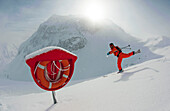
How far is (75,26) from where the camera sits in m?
44.0

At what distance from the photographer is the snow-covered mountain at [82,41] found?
98.7 feet

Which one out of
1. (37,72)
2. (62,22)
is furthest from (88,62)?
(37,72)

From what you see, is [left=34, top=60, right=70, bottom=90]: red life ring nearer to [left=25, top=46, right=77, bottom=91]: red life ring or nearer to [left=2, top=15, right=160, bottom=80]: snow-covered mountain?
[left=25, top=46, right=77, bottom=91]: red life ring

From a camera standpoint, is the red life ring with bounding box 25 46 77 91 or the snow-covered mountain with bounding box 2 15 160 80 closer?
the red life ring with bounding box 25 46 77 91

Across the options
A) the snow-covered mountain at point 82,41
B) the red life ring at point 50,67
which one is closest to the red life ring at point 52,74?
the red life ring at point 50,67

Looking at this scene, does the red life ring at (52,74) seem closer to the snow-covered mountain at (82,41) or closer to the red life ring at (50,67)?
the red life ring at (50,67)

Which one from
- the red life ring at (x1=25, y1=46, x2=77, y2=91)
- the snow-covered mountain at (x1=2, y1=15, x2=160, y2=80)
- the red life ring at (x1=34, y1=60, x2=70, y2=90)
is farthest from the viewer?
the snow-covered mountain at (x1=2, y1=15, x2=160, y2=80)

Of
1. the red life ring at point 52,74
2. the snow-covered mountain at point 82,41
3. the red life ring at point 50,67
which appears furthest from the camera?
the snow-covered mountain at point 82,41

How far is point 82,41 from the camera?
130 feet

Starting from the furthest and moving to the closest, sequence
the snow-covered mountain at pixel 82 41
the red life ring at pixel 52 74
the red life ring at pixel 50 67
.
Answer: the snow-covered mountain at pixel 82 41 < the red life ring at pixel 52 74 < the red life ring at pixel 50 67

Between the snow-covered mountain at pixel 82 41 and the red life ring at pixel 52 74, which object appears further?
the snow-covered mountain at pixel 82 41

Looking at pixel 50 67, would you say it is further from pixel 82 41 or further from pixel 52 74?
pixel 82 41

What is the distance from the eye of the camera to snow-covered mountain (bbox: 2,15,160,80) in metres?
30.1

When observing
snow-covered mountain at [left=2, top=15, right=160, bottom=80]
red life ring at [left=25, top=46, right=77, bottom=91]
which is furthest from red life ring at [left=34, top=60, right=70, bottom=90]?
snow-covered mountain at [left=2, top=15, right=160, bottom=80]
